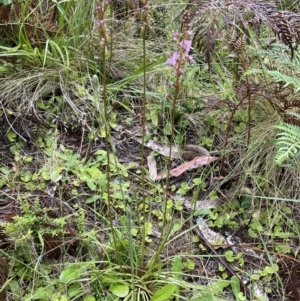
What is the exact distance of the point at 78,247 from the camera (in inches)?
62.3

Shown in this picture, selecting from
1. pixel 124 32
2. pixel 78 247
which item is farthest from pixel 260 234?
Result: pixel 124 32

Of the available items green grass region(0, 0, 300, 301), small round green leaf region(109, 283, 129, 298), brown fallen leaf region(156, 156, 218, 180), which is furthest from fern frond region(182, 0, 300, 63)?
small round green leaf region(109, 283, 129, 298)

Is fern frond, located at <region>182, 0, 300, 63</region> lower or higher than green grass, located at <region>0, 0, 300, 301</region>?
higher

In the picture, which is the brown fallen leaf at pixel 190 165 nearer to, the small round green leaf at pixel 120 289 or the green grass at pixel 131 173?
the green grass at pixel 131 173

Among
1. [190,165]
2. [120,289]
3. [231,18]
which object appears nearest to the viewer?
[120,289]

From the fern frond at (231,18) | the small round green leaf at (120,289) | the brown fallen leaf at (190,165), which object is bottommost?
the small round green leaf at (120,289)

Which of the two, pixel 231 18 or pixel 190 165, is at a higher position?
pixel 231 18

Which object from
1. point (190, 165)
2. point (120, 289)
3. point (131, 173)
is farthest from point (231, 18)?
point (120, 289)

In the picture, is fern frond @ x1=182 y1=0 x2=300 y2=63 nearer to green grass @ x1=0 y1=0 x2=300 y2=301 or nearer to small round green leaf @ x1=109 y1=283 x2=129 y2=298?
green grass @ x1=0 y1=0 x2=300 y2=301

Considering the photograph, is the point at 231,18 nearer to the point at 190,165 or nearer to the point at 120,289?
the point at 190,165

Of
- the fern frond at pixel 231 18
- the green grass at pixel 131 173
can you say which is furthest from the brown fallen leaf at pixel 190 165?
the fern frond at pixel 231 18

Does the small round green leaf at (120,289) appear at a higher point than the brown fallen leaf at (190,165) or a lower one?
lower

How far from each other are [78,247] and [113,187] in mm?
296

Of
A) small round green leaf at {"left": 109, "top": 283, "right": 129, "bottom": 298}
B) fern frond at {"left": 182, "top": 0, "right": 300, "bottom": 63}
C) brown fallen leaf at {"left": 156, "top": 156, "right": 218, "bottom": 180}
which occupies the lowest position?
small round green leaf at {"left": 109, "top": 283, "right": 129, "bottom": 298}
